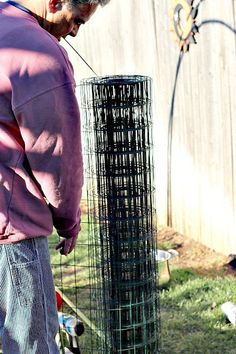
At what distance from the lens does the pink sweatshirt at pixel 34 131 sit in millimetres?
2613

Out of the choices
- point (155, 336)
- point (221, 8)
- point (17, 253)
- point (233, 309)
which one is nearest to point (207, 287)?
point (233, 309)

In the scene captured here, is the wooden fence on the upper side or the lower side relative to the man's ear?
lower

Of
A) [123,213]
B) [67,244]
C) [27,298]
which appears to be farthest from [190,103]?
[27,298]

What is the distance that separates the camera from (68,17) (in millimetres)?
2826

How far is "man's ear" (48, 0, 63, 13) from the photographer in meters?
2.78

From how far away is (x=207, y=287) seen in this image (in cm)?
562

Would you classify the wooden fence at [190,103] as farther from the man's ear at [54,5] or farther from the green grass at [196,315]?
the man's ear at [54,5]

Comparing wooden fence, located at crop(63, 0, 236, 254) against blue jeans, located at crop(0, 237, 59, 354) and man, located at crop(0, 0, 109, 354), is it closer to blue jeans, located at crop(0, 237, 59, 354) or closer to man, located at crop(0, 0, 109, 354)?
man, located at crop(0, 0, 109, 354)

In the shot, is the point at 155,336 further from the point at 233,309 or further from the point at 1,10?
the point at 1,10

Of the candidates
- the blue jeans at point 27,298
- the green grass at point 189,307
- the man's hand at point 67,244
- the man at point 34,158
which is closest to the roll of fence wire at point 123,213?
the green grass at point 189,307

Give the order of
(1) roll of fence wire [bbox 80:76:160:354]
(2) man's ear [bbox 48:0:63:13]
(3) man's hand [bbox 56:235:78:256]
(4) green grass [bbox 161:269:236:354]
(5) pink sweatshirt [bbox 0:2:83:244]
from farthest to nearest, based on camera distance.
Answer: (4) green grass [bbox 161:269:236:354], (1) roll of fence wire [bbox 80:76:160:354], (3) man's hand [bbox 56:235:78:256], (2) man's ear [bbox 48:0:63:13], (5) pink sweatshirt [bbox 0:2:83:244]

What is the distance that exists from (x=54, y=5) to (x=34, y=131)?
1.65ft

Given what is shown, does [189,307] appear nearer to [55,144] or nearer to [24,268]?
[24,268]

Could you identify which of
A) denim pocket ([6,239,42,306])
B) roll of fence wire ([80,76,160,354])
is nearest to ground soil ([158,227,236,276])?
roll of fence wire ([80,76,160,354])
